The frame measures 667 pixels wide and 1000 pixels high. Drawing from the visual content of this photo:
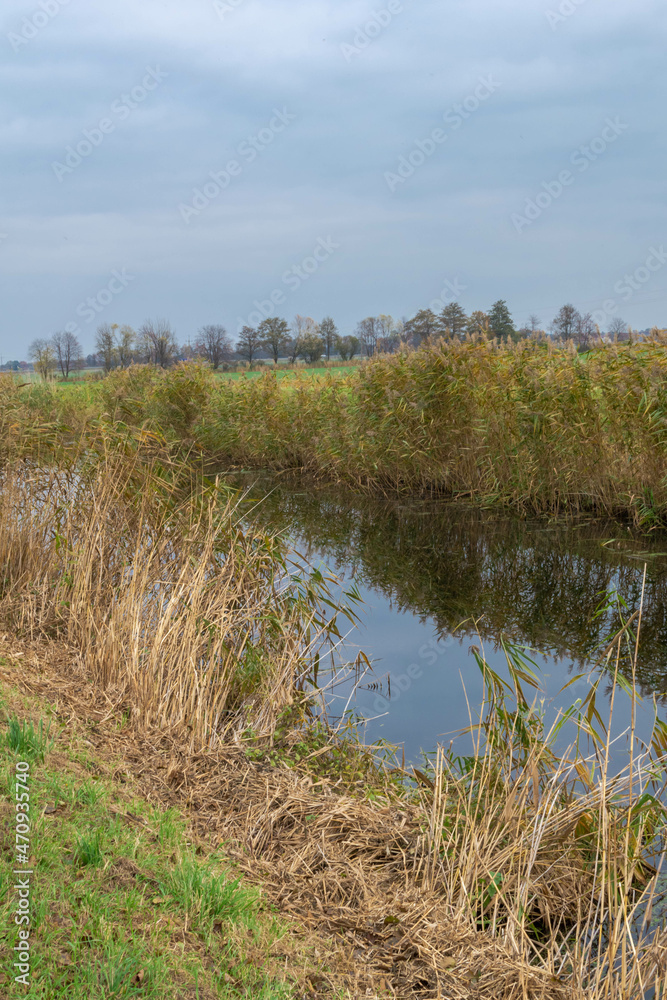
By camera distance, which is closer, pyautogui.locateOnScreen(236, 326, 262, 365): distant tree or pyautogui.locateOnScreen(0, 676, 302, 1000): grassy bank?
pyautogui.locateOnScreen(0, 676, 302, 1000): grassy bank

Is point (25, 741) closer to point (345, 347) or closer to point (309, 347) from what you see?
point (309, 347)

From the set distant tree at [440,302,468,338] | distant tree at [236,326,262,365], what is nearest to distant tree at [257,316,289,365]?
distant tree at [236,326,262,365]

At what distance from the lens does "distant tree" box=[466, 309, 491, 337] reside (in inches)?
442

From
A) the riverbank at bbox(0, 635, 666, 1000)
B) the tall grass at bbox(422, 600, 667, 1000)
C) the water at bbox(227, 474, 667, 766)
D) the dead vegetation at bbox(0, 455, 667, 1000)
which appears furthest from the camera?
the water at bbox(227, 474, 667, 766)

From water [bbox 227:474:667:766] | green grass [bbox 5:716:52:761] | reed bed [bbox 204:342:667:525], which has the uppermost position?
reed bed [bbox 204:342:667:525]

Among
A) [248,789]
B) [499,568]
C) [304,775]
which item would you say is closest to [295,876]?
[248,789]

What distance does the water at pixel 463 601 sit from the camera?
4.99m

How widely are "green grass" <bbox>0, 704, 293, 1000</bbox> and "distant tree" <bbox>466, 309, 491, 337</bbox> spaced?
9.49 metres

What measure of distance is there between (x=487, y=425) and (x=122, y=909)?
9315 millimetres

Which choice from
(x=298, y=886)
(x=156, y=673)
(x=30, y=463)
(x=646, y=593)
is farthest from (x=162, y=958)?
(x=646, y=593)

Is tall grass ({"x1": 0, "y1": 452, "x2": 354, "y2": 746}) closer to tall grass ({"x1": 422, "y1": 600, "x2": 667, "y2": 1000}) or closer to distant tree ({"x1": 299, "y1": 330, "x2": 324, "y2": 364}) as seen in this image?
tall grass ({"x1": 422, "y1": 600, "x2": 667, "y2": 1000})

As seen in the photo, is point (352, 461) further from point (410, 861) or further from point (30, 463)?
point (410, 861)

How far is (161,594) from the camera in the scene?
4652 mm

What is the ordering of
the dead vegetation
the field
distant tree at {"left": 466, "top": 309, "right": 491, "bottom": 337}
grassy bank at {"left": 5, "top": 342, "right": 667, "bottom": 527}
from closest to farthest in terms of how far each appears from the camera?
the field → the dead vegetation → grassy bank at {"left": 5, "top": 342, "right": 667, "bottom": 527} → distant tree at {"left": 466, "top": 309, "right": 491, "bottom": 337}
